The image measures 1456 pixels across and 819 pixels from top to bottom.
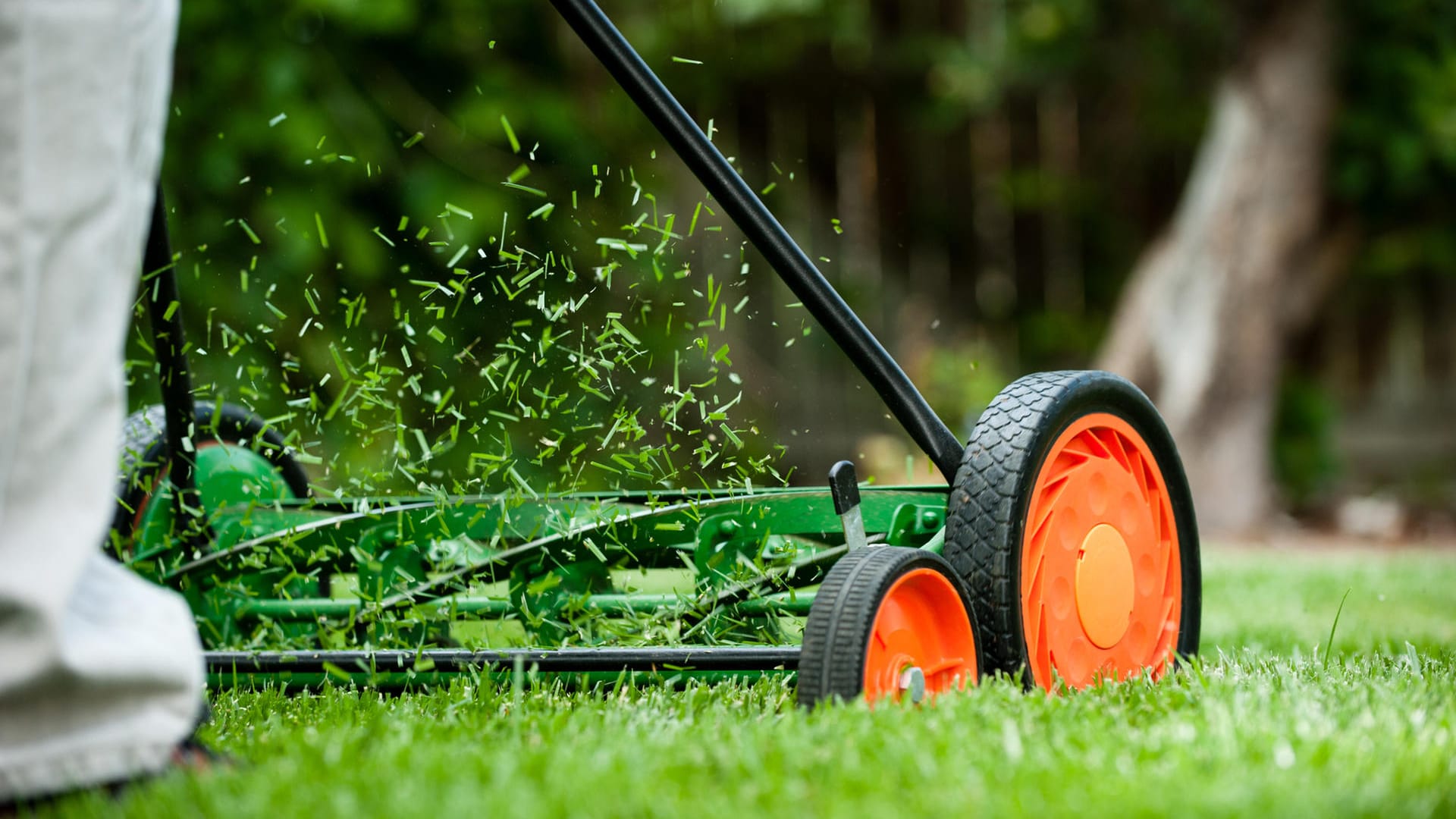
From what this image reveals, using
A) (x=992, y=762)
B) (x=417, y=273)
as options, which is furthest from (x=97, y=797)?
(x=417, y=273)

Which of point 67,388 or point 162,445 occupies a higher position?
point 67,388

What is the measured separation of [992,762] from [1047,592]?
1.62ft

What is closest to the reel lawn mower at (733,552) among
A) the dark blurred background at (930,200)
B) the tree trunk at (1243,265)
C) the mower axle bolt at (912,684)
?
the mower axle bolt at (912,684)

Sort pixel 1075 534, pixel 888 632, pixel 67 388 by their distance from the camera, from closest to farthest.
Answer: pixel 67 388, pixel 888 632, pixel 1075 534

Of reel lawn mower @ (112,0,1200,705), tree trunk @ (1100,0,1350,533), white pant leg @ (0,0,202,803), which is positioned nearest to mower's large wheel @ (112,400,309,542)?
reel lawn mower @ (112,0,1200,705)

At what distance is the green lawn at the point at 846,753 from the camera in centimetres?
111

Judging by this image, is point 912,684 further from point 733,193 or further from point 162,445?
point 162,445

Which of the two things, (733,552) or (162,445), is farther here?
(162,445)

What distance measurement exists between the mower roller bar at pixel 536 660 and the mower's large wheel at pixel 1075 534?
26cm

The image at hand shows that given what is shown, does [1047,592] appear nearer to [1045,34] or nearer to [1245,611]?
[1245,611]

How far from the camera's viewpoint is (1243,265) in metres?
6.71

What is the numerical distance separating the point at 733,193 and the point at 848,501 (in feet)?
1.26

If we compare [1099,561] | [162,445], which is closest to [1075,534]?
[1099,561]

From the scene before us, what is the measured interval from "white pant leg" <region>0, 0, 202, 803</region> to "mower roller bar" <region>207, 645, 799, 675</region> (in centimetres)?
56
